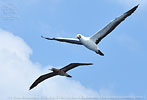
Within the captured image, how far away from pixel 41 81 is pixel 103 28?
8205 millimetres

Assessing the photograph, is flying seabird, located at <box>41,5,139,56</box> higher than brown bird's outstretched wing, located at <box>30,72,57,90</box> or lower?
higher

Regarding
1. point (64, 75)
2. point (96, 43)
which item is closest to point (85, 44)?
point (96, 43)

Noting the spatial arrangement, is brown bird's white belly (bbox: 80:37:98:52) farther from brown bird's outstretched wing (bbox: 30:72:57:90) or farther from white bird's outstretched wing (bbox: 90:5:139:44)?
brown bird's outstretched wing (bbox: 30:72:57:90)

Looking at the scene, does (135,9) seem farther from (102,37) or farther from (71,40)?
(71,40)

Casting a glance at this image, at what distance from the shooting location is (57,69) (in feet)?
112

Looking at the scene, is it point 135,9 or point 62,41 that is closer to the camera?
point 135,9

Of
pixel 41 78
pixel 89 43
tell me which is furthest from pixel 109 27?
pixel 41 78

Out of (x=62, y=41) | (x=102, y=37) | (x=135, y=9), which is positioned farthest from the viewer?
(x=62, y=41)

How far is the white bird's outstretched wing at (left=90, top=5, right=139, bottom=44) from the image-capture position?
3174cm

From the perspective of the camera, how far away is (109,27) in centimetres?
3281

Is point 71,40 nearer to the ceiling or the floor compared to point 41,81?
nearer to the ceiling

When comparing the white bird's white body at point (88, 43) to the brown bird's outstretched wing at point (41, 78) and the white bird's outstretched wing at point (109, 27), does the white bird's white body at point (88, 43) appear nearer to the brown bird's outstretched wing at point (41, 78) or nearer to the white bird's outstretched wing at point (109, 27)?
the white bird's outstretched wing at point (109, 27)

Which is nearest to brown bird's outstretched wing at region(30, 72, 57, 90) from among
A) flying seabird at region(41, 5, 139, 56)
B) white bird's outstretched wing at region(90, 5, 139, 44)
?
flying seabird at region(41, 5, 139, 56)

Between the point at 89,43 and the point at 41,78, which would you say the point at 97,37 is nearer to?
the point at 89,43
